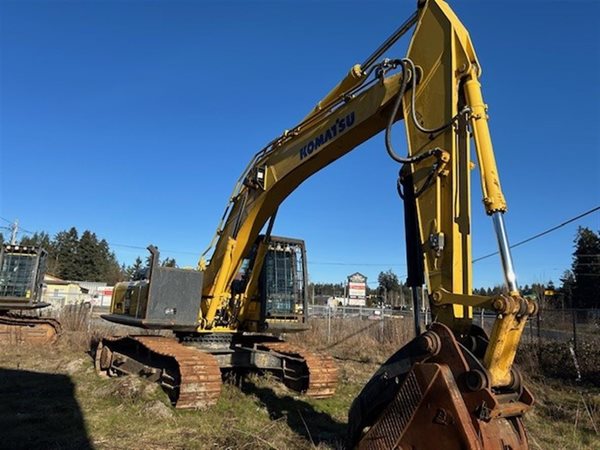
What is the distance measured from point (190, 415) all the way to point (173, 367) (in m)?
1.26

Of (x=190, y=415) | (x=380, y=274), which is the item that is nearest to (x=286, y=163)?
(x=190, y=415)

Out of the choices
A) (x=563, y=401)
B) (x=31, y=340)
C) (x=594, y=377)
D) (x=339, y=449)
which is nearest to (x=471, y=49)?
(x=339, y=449)

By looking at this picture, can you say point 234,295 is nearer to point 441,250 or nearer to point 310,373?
point 310,373

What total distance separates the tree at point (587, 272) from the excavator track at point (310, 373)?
51.6m

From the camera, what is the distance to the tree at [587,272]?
54.3 meters

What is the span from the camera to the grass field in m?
6.16

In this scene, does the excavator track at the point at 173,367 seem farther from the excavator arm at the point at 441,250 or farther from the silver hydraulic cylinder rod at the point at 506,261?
the silver hydraulic cylinder rod at the point at 506,261

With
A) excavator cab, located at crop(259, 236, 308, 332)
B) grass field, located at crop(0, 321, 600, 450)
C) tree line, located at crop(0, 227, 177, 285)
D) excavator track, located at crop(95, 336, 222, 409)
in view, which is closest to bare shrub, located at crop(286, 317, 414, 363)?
grass field, located at crop(0, 321, 600, 450)

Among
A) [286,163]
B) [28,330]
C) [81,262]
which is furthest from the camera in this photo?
[81,262]

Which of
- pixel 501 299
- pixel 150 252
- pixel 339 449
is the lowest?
pixel 339 449

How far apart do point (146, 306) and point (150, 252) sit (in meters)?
0.99

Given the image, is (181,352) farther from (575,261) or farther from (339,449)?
(575,261)

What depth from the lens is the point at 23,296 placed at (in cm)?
1816

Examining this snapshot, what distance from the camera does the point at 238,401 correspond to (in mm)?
8430
